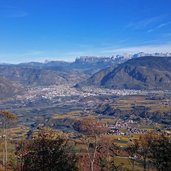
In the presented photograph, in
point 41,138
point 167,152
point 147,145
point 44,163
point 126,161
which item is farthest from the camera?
point 126,161

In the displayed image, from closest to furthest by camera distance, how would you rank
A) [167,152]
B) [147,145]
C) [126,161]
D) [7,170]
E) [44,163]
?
[44,163] < [167,152] < [7,170] < [147,145] < [126,161]

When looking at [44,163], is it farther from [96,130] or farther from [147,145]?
[147,145]

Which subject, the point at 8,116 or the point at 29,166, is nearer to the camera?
the point at 29,166

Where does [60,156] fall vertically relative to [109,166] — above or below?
above

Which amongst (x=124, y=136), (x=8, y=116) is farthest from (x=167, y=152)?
(x=124, y=136)

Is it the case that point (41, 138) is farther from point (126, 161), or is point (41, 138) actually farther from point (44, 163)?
point (126, 161)

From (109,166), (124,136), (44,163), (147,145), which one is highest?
(44,163)

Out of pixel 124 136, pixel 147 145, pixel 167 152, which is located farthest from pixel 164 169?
pixel 124 136

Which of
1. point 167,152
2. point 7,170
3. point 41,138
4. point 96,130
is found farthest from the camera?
point 96,130

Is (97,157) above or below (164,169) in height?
below
